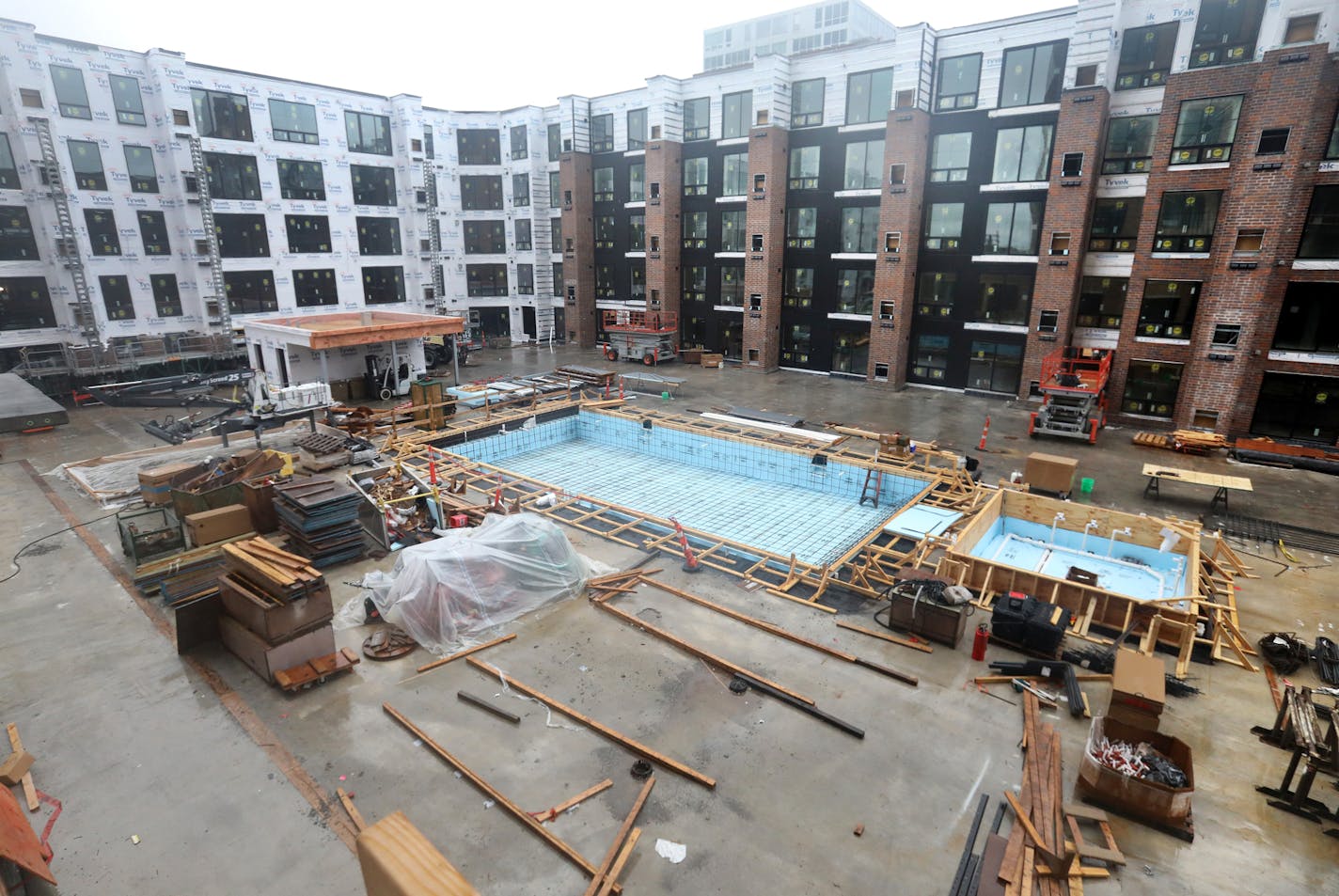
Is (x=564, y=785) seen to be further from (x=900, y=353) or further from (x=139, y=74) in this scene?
(x=139, y=74)

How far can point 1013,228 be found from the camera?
28625 millimetres

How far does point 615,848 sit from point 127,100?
41.2m

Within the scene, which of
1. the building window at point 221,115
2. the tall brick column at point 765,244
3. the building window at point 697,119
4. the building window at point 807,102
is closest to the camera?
the building window at point 807,102

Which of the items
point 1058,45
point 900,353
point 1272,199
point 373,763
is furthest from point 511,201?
point 373,763

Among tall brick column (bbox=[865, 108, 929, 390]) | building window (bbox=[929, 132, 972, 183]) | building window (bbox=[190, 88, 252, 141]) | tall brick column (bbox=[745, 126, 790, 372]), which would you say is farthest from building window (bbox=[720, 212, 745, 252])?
building window (bbox=[190, 88, 252, 141])

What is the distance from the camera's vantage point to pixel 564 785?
25.1 ft

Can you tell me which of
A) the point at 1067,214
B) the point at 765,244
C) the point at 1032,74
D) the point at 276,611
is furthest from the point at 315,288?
the point at 1067,214

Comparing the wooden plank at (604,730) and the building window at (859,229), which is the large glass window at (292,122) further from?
the wooden plank at (604,730)

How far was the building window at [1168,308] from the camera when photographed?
24594mm

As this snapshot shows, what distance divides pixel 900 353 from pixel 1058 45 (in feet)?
44.4

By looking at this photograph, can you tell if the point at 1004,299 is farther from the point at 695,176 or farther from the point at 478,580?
the point at 478,580

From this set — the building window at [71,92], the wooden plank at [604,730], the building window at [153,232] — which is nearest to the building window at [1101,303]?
the wooden plank at [604,730]

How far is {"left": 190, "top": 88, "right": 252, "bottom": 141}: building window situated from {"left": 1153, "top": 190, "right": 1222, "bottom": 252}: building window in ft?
140

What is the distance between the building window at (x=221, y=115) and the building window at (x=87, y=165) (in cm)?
457
